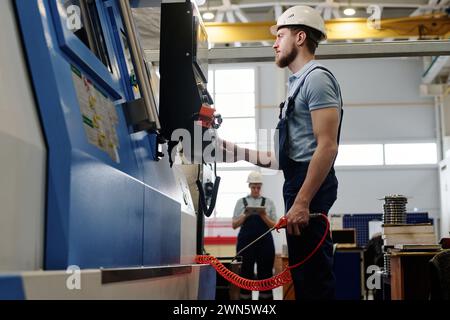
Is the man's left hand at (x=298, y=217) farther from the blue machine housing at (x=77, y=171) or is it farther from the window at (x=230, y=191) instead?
the window at (x=230, y=191)

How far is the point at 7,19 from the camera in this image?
1.31 metres

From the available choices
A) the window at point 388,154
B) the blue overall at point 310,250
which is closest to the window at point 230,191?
the window at point 388,154

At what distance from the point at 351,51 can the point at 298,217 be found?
102 inches

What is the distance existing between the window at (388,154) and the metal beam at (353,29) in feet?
16.9

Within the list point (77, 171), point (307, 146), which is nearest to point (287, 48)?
point (307, 146)

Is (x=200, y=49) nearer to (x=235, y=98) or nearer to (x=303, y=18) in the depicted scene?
(x=303, y=18)

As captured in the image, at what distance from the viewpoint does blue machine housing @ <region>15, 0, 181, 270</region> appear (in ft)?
4.21

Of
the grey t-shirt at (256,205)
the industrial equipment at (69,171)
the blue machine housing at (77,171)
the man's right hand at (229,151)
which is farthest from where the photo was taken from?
the grey t-shirt at (256,205)

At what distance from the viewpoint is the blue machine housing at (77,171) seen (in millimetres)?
1283

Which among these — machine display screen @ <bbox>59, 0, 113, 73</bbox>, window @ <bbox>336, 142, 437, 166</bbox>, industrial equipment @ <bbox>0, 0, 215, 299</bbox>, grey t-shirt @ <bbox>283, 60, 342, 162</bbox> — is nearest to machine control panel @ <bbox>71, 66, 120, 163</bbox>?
industrial equipment @ <bbox>0, 0, 215, 299</bbox>

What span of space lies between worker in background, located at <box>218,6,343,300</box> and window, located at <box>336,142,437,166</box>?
1317 cm

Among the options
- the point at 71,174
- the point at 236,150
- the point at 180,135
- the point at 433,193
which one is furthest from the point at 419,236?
the point at 433,193

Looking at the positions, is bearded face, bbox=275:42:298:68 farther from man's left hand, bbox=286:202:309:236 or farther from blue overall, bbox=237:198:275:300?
blue overall, bbox=237:198:275:300
